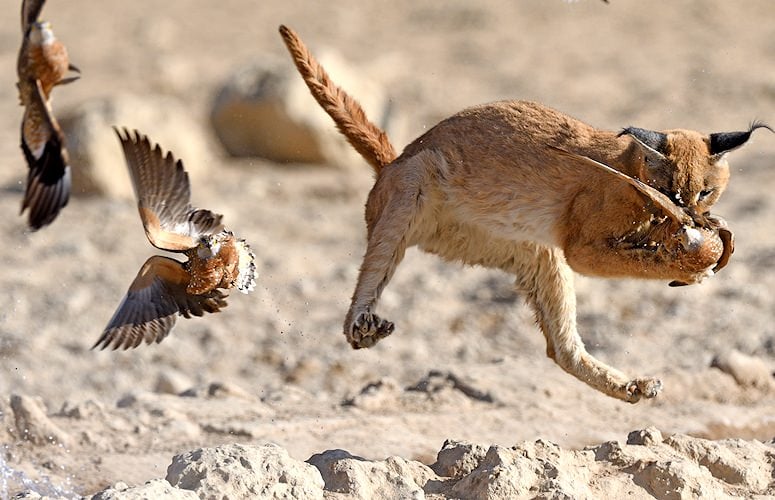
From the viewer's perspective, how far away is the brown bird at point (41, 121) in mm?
5684

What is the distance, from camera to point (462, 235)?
23.3 ft

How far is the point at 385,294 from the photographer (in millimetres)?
10797

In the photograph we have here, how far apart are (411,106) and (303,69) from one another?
877cm

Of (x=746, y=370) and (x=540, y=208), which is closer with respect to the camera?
(x=540, y=208)

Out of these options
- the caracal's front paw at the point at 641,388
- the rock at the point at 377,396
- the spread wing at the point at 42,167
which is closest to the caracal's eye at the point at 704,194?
the caracal's front paw at the point at 641,388

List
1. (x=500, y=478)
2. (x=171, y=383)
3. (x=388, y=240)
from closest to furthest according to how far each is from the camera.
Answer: (x=500, y=478) < (x=388, y=240) < (x=171, y=383)

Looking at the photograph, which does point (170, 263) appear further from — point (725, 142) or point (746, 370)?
point (746, 370)

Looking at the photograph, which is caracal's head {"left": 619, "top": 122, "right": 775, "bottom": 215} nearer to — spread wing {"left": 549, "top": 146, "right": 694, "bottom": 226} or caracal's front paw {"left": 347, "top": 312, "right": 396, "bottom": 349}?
spread wing {"left": 549, "top": 146, "right": 694, "bottom": 226}

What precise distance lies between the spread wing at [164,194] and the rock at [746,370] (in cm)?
399

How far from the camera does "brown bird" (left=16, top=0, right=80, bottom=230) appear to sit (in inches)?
224

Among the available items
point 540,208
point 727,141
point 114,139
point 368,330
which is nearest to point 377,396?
point 368,330

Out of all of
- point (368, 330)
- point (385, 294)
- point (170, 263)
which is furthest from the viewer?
point (385, 294)

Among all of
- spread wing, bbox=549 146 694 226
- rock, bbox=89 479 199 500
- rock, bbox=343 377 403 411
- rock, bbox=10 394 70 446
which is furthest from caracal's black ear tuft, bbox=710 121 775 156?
rock, bbox=10 394 70 446

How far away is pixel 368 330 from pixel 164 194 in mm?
1205
